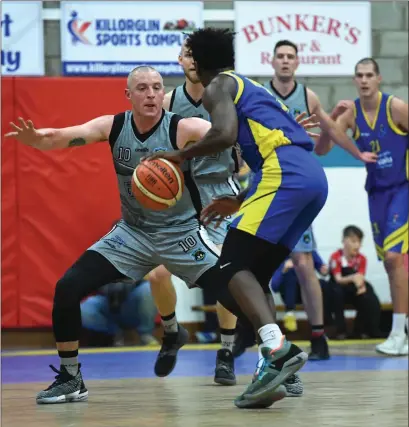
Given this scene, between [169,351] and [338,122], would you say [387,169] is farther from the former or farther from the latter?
[169,351]

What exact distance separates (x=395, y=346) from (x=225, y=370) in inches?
112

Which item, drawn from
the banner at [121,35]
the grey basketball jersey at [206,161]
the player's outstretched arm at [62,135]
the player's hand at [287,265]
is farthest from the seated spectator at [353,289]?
the player's outstretched arm at [62,135]

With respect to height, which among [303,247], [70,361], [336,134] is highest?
[336,134]

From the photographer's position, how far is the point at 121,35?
1167cm

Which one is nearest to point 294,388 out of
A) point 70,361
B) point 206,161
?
point 70,361

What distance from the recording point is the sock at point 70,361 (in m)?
5.61

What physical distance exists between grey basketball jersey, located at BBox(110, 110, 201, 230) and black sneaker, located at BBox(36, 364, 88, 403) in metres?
0.93

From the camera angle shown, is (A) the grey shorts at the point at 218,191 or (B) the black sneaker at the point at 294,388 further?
(A) the grey shorts at the point at 218,191

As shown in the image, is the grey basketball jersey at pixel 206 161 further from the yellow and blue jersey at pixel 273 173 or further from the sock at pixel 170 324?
the yellow and blue jersey at pixel 273 173

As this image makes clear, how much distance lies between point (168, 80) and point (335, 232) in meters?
2.46

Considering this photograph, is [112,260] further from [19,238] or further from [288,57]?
[19,238]

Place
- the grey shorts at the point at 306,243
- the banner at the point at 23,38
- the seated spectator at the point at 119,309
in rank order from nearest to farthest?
→ the grey shorts at the point at 306,243 → the seated spectator at the point at 119,309 → the banner at the point at 23,38

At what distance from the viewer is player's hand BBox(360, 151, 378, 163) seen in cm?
888

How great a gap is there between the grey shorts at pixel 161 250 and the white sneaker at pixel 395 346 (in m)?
3.37
